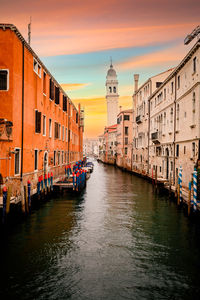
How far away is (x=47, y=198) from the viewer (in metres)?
18.3

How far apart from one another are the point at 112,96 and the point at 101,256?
10873 cm

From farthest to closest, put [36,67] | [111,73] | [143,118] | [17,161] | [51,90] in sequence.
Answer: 1. [111,73]
2. [143,118]
3. [51,90]
4. [36,67]
5. [17,161]

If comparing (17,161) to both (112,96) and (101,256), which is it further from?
(112,96)

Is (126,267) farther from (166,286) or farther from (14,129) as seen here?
(14,129)

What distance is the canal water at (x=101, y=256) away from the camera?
666 cm

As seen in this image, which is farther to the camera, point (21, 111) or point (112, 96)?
point (112, 96)

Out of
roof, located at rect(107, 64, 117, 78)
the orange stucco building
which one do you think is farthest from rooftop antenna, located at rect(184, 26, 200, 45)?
roof, located at rect(107, 64, 117, 78)

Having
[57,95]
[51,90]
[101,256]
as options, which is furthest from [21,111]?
[57,95]

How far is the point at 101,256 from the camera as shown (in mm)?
8773

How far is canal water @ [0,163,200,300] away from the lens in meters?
6.66

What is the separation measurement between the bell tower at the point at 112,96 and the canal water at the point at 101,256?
95.4 m

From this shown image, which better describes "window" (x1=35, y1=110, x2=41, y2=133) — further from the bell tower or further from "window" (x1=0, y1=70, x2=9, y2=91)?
the bell tower

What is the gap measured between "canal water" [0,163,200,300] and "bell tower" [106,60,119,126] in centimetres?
9539

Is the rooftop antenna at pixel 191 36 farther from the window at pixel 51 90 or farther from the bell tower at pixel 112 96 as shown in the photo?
the bell tower at pixel 112 96
